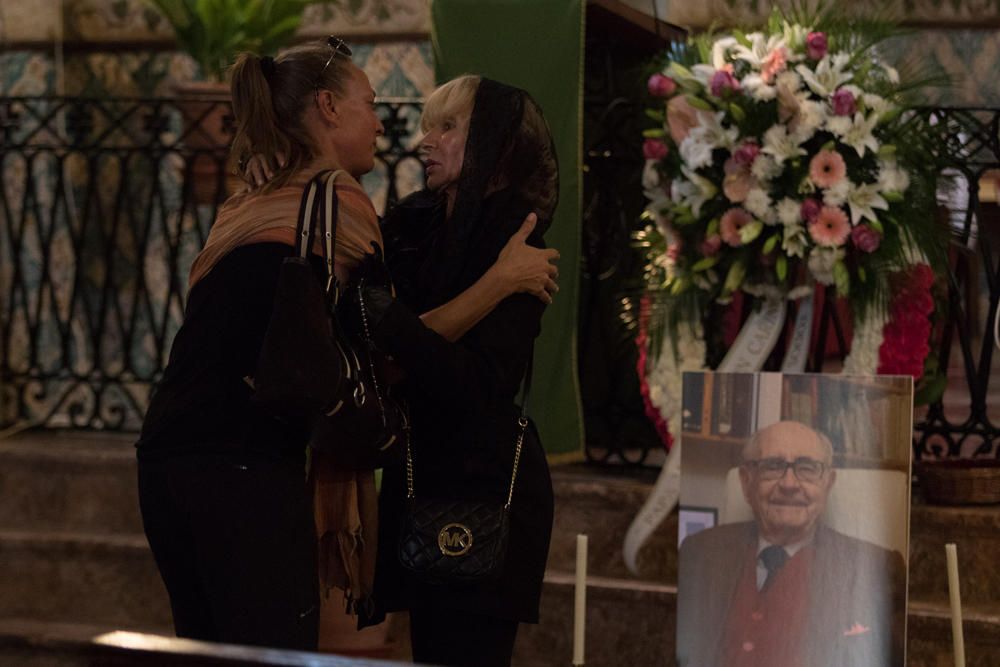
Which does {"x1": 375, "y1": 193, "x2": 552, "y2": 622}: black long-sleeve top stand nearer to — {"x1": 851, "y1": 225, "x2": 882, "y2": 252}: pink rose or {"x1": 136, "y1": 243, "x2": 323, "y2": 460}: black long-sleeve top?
{"x1": 136, "y1": 243, "x2": 323, "y2": 460}: black long-sleeve top

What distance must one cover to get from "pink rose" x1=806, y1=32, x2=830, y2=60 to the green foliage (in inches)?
109

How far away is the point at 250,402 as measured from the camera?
2062 millimetres

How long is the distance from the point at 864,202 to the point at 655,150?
0.56 metres

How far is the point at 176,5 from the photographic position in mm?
5926

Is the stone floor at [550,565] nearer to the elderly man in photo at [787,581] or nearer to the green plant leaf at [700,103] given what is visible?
the green plant leaf at [700,103]

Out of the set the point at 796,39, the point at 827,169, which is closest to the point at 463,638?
the point at 827,169

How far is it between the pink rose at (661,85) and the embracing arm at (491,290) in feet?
5.88

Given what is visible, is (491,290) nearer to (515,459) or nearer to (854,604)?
(515,459)

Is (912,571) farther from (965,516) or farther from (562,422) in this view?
(562,422)

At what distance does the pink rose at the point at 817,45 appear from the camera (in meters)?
3.67

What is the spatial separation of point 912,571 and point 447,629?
206 cm

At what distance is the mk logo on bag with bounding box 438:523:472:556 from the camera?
7.06ft

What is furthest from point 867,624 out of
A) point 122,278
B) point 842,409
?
point 122,278

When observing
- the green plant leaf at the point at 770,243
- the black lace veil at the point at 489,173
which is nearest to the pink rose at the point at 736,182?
the green plant leaf at the point at 770,243
